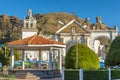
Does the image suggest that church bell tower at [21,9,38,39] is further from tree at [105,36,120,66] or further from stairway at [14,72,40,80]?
tree at [105,36,120,66]

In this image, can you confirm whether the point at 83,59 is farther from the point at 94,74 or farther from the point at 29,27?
the point at 29,27

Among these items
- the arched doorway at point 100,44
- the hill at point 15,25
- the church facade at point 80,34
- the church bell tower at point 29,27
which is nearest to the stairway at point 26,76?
the church bell tower at point 29,27

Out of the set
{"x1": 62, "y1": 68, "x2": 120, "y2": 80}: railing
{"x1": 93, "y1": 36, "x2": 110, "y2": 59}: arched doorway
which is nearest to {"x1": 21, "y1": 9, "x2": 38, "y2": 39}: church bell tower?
{"x1": 93, "y1": 36, "x2": 110, "y2": 59}: arched doorway

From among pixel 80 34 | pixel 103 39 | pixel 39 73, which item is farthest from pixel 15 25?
pixel 39 73

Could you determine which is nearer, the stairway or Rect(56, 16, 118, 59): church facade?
the stairway

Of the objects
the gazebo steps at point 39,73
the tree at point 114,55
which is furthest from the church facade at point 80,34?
the tree at point 114,55

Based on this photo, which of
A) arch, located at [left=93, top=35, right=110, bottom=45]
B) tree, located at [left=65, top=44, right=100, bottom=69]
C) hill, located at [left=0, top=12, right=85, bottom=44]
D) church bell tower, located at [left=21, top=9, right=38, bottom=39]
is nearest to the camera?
tree, located at [left=65, top=44, right=100, bottom=69]

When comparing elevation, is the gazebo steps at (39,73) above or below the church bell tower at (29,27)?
below

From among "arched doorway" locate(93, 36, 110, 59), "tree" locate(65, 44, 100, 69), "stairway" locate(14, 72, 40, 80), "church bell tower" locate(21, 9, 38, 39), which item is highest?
"church bell tower" locate(21, 9, 38, 39)

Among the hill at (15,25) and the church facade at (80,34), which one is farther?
the hill at (15,25)

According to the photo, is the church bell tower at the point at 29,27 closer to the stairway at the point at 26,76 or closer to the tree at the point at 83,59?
the stairway at the point at 26,76

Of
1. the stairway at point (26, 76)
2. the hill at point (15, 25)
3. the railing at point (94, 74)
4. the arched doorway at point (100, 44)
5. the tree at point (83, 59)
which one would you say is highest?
the hill at point (15, 25)

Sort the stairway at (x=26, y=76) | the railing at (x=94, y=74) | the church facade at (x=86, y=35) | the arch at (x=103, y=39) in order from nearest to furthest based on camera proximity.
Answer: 1. the railing at (x=94, y=74)
2. the stairway at (x=26, y=76)
3. the church facade at (x=86, y=35)
4. the arch at (x=103, y=39)

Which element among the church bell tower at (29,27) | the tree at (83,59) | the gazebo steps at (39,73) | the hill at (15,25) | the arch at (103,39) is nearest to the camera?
the tree at (83,59)
